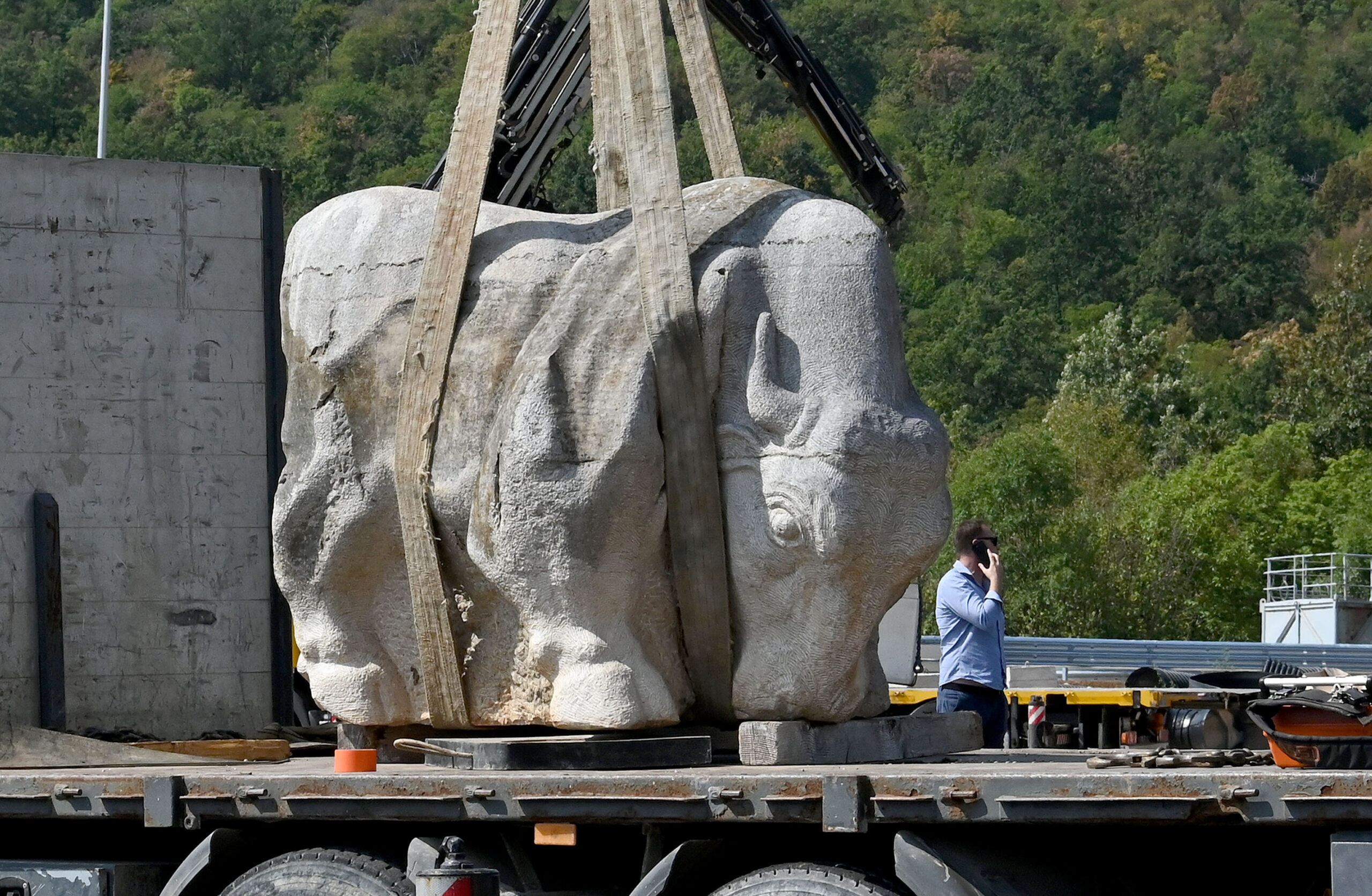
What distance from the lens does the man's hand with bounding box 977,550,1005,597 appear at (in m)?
8.78

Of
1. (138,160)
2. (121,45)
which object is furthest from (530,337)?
(121,45)

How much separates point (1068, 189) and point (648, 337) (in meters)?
71.4

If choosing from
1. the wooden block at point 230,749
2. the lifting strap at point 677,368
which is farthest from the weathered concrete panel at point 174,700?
the lifting strap at point 677,368

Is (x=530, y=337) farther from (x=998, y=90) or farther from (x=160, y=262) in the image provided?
(x=998, y=90)

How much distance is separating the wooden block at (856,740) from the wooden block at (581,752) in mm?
190

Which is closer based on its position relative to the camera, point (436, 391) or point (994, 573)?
point (436, 391)

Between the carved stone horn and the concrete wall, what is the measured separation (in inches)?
101

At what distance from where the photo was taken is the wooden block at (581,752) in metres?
6.71

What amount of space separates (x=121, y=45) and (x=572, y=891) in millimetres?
100088

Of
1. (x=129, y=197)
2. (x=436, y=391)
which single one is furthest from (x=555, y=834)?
(x=129, y=197)

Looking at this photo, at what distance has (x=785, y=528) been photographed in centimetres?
704

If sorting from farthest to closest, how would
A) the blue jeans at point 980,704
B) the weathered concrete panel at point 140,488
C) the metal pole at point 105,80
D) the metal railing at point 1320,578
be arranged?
the metal railing at point 1320,578
the metal pole at point 105,80
the blue jeans at point 980,704
the weathered concrete panel at point 140,488

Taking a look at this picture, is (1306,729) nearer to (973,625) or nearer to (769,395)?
(769,395)

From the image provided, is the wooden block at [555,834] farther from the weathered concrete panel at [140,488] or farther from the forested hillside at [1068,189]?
the forested hillside at [1068,189]
